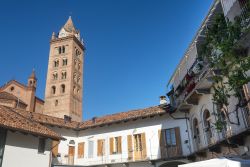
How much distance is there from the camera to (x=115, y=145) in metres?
23.1

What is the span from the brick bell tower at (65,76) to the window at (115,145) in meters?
22.6

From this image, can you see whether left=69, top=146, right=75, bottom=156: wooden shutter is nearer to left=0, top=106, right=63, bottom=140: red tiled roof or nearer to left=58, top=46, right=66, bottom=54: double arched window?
left=0, top=106, right=63, bottom=140: red tiled roof

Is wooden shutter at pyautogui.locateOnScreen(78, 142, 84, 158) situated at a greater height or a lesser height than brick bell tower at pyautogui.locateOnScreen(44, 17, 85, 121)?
lesser

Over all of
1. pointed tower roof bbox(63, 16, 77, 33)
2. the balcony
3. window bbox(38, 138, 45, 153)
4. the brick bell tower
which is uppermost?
pointed tower roof bbox(63, 16, 77, 33)

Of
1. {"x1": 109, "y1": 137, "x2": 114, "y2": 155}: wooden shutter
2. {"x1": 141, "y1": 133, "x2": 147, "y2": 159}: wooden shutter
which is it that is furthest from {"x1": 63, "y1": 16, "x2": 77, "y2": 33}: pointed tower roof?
{"x1": 141, "y1": 133, "x2": 147, "y2": 159}: wooden shutter

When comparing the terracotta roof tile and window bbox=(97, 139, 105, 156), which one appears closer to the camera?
the terracotta roof tile

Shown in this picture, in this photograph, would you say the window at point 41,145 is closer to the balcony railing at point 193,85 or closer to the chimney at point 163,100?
the balcony railing at point 193,85

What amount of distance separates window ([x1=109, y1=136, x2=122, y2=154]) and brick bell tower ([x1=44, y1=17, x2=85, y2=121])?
22.6m

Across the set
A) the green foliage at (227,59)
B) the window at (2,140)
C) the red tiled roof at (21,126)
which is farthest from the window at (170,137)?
the window at (2,140)

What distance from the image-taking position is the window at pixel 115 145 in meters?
22.9

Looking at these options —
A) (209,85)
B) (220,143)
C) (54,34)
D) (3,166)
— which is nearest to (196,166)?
(220,143)

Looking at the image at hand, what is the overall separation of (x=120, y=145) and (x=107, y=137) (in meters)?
1.49

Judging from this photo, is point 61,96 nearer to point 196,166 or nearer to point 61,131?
point 61,131

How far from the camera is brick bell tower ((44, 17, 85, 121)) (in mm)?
46406
